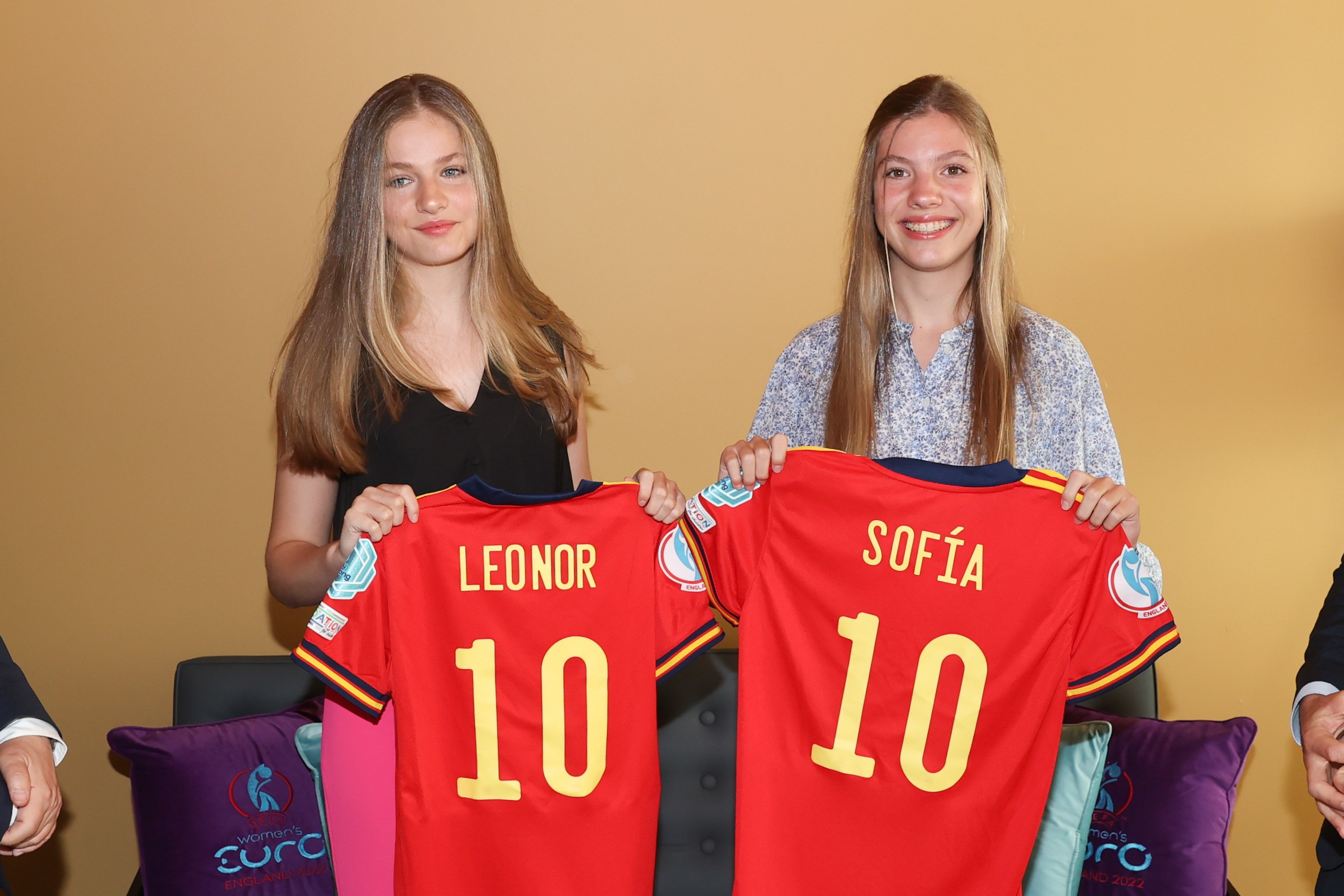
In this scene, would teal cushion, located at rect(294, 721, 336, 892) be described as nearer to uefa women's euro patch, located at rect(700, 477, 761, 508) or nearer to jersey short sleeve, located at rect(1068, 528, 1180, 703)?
uefa women's euro patch, located at rect(700, 477, 761, 508)

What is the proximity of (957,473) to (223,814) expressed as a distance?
180 centimetres

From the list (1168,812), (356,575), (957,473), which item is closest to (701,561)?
(957,473)

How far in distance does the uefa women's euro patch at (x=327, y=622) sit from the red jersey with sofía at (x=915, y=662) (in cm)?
67

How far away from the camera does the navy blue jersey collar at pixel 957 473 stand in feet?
5.88

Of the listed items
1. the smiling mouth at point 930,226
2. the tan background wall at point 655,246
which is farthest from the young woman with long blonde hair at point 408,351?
the tan background wall at point 655,246

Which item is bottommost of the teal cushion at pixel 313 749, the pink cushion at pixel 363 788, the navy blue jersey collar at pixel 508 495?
the teal cushion at pixel 313 749

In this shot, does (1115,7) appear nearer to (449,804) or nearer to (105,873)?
(449,804)

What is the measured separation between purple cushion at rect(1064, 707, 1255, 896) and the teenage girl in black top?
1.50 meters

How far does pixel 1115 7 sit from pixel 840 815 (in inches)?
92.6

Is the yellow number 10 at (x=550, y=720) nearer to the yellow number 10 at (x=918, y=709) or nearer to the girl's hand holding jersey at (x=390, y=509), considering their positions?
the girl's hand holding jersey at (x=390, y=509)

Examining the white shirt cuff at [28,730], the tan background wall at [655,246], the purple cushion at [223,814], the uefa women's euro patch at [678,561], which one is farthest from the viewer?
the tan background wall at [655,246]

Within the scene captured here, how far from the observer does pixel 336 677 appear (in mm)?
1773

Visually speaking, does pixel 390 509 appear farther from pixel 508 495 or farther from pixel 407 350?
pixel 407 350

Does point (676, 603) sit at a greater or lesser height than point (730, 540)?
lesser
